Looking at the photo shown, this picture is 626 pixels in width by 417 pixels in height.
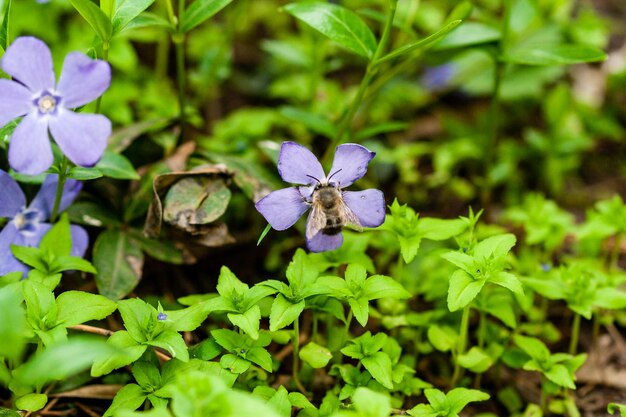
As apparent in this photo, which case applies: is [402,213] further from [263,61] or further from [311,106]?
[263,61]

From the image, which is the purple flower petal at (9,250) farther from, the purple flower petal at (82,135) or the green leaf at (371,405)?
the green leaf at (371,405)

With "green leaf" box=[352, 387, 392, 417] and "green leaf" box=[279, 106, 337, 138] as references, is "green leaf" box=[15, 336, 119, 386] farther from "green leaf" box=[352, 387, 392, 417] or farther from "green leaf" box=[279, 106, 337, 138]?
"green leaf" box=[279, 106, 337, 138]

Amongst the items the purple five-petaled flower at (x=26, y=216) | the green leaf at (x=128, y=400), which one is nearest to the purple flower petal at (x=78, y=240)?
the purple five-petaled flower at (x=26, y=216)

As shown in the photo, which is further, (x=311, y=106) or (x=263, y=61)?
(x=263, y=61)

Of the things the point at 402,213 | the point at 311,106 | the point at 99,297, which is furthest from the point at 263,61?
the point at 99,297

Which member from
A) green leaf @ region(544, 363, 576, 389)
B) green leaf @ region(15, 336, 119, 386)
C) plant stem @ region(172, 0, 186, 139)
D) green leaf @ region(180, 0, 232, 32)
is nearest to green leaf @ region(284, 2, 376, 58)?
green leaf @ region(180, 0, 232, 32)

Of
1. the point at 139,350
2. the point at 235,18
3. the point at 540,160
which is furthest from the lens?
the point at 540,160
